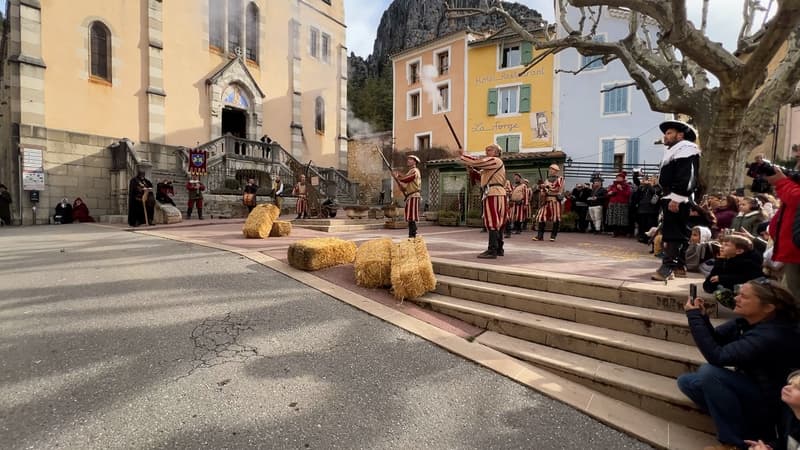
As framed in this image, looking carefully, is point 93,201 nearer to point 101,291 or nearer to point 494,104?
point 101,291

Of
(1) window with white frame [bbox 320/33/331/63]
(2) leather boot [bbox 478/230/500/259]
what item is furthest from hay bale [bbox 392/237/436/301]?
(1) window with white frame [bbox 320/33/331/63]

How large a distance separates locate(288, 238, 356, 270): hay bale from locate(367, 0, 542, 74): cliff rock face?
44000 mm

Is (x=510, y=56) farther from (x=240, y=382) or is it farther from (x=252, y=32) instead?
(x=240, y=382)

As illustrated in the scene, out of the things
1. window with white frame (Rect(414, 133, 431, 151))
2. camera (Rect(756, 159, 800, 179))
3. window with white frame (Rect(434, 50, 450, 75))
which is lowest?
camera (Rect(756, 159, 800, 179))

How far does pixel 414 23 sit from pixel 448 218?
43.1m

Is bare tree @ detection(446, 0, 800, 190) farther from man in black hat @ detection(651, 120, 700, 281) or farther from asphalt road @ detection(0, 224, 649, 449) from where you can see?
asphalt road @ detection(0, 224, 649, 449)

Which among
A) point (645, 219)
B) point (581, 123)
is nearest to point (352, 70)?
point (581, 123)

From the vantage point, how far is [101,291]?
4.64 m

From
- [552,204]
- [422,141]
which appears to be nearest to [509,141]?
[422,141]

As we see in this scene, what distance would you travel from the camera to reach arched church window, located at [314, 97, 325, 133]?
26.0 meters

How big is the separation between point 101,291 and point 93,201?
14.8 meters

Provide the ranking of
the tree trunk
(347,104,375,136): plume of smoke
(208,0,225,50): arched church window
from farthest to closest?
(347,104,375,136): plume of smoke → (208,0,225,50): arched church window → the tree trunk

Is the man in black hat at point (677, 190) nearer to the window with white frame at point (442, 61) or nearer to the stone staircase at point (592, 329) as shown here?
the stone staircase at point (592, 329)

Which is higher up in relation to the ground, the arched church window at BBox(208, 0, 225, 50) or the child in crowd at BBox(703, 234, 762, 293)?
the arched church window at BBox(208, 0, 225, 50)
